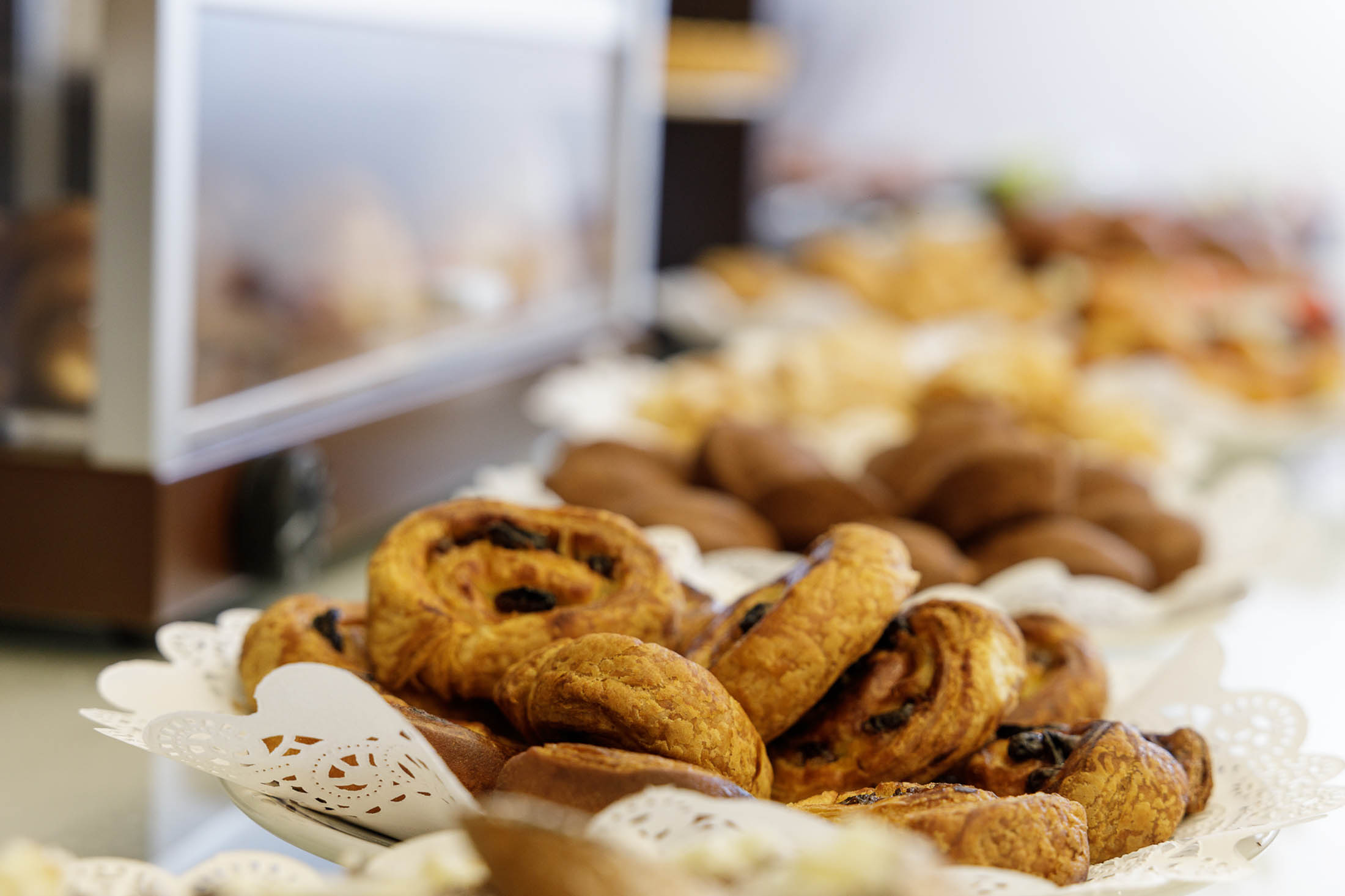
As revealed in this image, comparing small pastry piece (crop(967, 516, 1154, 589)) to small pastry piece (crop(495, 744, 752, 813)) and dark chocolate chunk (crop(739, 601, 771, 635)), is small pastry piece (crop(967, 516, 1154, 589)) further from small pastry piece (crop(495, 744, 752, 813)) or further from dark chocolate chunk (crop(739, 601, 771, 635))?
small pastry piece (crop(495, 744, 752, 813))

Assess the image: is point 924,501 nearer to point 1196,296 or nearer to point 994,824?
point 994,824

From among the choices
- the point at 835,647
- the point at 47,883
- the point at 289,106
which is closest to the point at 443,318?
the point at 289,106

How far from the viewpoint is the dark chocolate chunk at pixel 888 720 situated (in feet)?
1.83

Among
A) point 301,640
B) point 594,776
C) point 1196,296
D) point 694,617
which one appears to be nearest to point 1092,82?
point 1196,296

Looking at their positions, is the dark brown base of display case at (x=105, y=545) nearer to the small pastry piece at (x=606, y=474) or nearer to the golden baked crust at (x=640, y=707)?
the small pastry piece at (x=606, y=474)

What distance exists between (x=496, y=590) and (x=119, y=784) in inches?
9.0

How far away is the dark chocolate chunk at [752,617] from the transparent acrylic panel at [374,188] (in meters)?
0.48

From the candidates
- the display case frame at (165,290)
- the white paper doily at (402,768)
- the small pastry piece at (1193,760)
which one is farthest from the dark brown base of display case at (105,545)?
the small pastry piece at (1193,760)

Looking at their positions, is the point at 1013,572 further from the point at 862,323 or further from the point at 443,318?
the point at 862,323

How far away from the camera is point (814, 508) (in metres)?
0.96

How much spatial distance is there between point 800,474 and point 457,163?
0.59 m

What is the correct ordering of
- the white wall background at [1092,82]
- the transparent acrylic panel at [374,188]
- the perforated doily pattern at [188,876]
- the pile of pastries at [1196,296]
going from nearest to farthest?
the perforated doily pattern at [188,876]
the transparent acrylic panel at [374,188]
the pile of pastries at [1196,296]
the white wall background at [1092,82]

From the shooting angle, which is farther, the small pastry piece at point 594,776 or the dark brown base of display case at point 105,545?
the dark brown base of display case at point 105,545

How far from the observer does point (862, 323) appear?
182 cm
